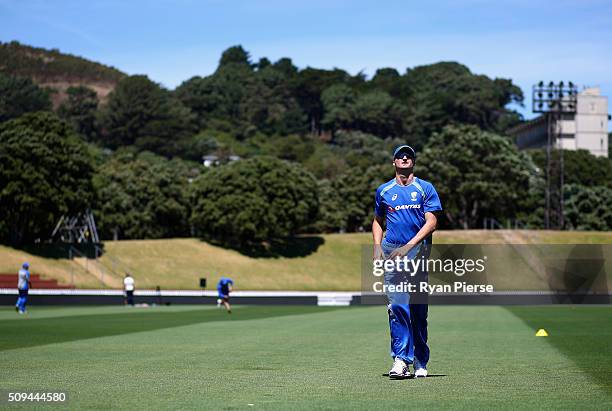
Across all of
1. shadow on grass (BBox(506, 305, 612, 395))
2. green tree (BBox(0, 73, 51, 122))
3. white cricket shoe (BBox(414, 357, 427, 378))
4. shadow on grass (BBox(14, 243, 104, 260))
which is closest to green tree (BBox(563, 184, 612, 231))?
shadow on grass (BBox(14, 243, 104, 260))

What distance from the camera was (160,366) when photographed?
1341 centimetres

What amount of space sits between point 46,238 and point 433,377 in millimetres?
81706

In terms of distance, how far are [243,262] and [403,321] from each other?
8601 cm

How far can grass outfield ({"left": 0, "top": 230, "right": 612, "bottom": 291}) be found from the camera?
81125mm

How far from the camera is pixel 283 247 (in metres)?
104

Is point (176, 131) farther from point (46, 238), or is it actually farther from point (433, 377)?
point (433, 377)

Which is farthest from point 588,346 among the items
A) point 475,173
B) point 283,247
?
point 475,173

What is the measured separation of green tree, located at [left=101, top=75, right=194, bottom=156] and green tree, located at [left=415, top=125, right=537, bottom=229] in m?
74.6

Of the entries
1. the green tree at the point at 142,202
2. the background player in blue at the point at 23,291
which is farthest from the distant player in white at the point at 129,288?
the green tree at the point at 142,202

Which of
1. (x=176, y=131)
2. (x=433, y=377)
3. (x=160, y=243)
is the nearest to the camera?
(x=433, y=377)

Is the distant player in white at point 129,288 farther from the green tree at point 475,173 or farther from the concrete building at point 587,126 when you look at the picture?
the concrete building at point 587,126

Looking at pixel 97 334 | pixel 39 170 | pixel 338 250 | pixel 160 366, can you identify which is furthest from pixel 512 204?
pixel 160 366

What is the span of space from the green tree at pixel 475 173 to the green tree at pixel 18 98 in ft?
303

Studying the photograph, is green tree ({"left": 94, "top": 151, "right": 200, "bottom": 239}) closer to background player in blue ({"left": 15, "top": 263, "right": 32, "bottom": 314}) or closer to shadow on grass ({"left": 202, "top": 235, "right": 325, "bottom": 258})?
shadow on grass ({"left": 202, "top": 235, "right": 325, "bottom": 258})
